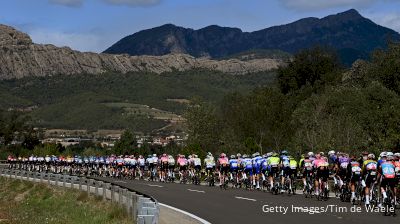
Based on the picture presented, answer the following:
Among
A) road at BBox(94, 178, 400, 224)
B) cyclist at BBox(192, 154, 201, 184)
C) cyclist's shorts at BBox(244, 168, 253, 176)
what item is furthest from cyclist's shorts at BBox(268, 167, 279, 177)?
cyclist at BBox(192, 154, 201, 184)

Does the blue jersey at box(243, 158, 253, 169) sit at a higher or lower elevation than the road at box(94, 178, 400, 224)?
higher

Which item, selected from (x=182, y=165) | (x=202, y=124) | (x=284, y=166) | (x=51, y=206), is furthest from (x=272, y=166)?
(x=202, y=124)

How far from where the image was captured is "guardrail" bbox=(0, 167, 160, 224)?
13250 mm

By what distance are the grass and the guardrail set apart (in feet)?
0.99

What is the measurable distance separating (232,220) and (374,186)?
562cm

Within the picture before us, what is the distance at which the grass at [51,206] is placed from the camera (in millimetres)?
21219

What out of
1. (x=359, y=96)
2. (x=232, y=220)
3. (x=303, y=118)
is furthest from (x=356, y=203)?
(x=359, y=96)

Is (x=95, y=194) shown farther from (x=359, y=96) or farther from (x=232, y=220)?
(x=359, y=96)

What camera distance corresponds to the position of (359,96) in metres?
60.3

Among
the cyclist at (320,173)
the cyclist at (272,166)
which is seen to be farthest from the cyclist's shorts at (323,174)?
the cyclist at (272,166)

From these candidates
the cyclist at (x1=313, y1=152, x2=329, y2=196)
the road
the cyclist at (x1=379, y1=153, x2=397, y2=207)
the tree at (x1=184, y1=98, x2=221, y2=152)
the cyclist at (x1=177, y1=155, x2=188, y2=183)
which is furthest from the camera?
the tree at (x1=184, y1=98, x2=221, y2=152)

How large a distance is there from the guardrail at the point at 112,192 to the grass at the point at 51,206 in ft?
0.99

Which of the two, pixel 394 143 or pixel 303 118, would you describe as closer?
pixel 394 143

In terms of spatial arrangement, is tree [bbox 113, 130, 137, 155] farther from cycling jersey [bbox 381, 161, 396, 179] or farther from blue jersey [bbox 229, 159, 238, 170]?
cycling jersey [bbox 381, 161, 396, 179]
